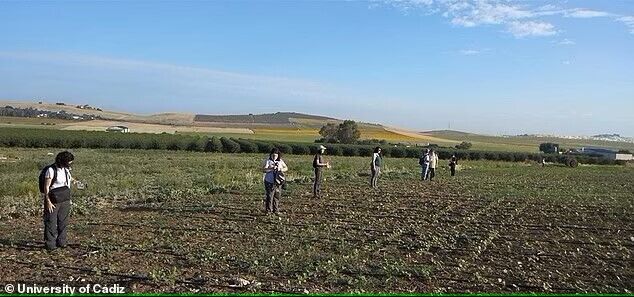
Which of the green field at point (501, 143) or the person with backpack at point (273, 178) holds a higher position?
the person with backpack at point (273, 178)

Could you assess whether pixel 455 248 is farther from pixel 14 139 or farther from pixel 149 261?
Answer: pixel 14 139

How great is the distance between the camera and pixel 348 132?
90.8 meters

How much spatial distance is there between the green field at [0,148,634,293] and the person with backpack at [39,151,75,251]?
282mm

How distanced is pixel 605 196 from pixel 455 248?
1544cm

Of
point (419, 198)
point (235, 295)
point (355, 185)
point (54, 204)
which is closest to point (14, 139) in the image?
point (355, 185)

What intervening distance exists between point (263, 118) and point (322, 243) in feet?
408

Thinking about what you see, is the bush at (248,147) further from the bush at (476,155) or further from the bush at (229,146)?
the bush at (476,155)

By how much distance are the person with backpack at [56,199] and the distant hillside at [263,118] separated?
109 metres

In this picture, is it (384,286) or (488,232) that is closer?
(384,286)

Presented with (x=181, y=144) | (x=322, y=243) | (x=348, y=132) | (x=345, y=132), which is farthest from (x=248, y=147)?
(x=322, y=243)

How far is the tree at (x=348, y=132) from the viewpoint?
89.6 meters

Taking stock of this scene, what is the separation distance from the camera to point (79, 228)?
470 inches

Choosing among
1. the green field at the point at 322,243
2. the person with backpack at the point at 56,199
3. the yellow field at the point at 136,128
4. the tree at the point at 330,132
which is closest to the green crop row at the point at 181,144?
the yellow field at the point at 136,128

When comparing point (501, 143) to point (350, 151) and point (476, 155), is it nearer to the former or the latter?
point (476, 155)
